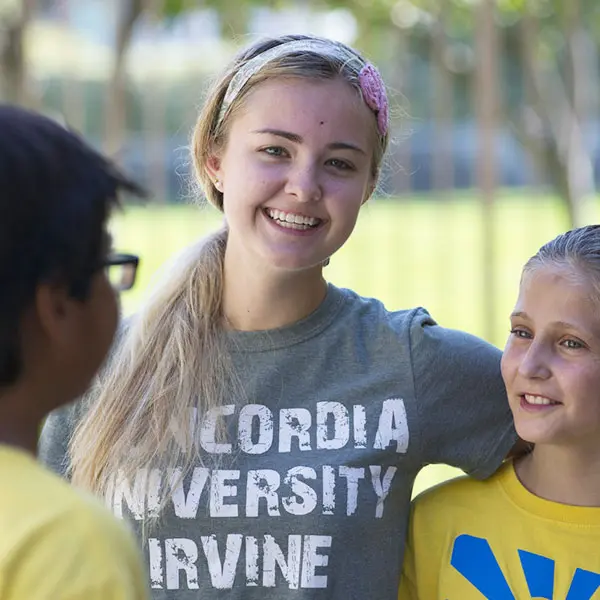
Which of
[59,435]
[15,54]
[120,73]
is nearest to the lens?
[59,435]

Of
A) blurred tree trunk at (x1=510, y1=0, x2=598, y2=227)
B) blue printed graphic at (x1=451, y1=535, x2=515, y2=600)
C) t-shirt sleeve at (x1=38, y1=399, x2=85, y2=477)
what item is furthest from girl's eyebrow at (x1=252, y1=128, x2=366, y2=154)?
blurred tree trunk at (x1=510, y1=0, x2=598, y2=227)

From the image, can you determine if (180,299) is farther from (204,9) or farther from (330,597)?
(204,9)

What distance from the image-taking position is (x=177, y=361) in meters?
2.17

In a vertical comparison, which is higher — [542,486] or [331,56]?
[331,56]

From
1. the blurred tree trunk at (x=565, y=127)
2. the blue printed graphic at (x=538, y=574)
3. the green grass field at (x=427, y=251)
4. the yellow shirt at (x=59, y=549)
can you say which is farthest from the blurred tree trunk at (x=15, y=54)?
the yellow shirt at (x=59, y=549)

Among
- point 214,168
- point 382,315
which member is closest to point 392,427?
point 382,315

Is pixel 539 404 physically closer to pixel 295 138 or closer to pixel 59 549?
pixel 295 138

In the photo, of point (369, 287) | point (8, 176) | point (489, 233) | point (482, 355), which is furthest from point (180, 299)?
point (369, 287)

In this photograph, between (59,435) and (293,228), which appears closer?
(293,228)

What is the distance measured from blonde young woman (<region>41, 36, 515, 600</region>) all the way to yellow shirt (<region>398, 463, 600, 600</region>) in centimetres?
6

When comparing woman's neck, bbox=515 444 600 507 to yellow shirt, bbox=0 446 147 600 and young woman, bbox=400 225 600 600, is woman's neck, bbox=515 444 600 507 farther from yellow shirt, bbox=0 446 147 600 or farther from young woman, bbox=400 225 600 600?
yellow shirt, bbox=0 446 147 600

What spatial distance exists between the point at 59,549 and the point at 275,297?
3.62 ft

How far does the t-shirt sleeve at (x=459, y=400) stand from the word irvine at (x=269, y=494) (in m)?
0.07

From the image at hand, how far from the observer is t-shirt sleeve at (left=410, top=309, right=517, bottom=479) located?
2.10 m
